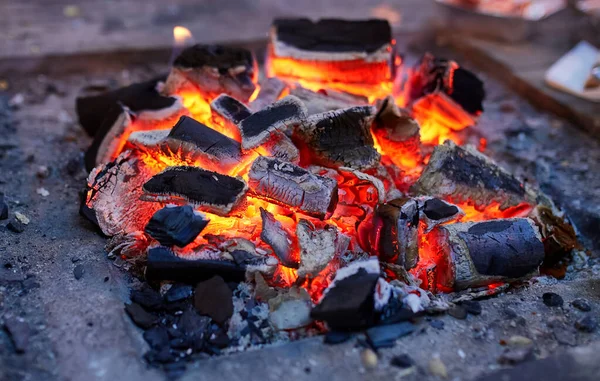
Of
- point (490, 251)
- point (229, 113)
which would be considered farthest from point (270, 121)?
point (490, 251)

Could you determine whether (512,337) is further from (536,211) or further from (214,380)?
(214,380)

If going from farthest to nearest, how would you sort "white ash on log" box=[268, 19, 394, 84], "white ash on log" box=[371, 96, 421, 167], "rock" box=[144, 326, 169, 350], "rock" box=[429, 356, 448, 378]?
"white ash on log" box=[268, 19, 394, 84], "white ash on log" box=[371, 96, 421, 167], "rock" box=[144, 326, 169, 350], "rock" box=[429, 356, 448, 378]

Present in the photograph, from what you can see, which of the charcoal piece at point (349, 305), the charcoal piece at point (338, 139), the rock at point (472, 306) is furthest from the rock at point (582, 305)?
the charcoal piece at point (338, 139)

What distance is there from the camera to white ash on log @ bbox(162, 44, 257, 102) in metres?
2.53

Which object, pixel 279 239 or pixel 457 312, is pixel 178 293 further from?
pixel 457 312

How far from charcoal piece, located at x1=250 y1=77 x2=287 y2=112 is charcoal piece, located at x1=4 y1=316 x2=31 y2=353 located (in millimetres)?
1302

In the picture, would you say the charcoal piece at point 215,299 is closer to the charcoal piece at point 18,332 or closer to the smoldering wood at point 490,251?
the charcoal piece at point 18,332

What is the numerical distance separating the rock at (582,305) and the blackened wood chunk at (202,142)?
1.30m

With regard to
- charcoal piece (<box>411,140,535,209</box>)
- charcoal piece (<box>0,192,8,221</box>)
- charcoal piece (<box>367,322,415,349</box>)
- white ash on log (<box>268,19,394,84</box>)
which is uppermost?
white ash on log (<box>268,19,394,84</box>)

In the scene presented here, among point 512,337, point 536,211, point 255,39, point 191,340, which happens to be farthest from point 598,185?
point 255,39

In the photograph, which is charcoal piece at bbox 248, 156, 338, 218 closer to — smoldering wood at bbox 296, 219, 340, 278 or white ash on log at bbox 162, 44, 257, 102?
smoldering wood at bbox 296, 219, 340, 278

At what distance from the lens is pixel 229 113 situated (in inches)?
89.3

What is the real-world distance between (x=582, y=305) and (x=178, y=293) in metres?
1.35

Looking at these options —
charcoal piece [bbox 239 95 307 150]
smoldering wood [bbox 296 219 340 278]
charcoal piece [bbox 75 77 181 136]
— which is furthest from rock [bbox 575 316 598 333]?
charcoal piece [bbox 75 77 181 136]
